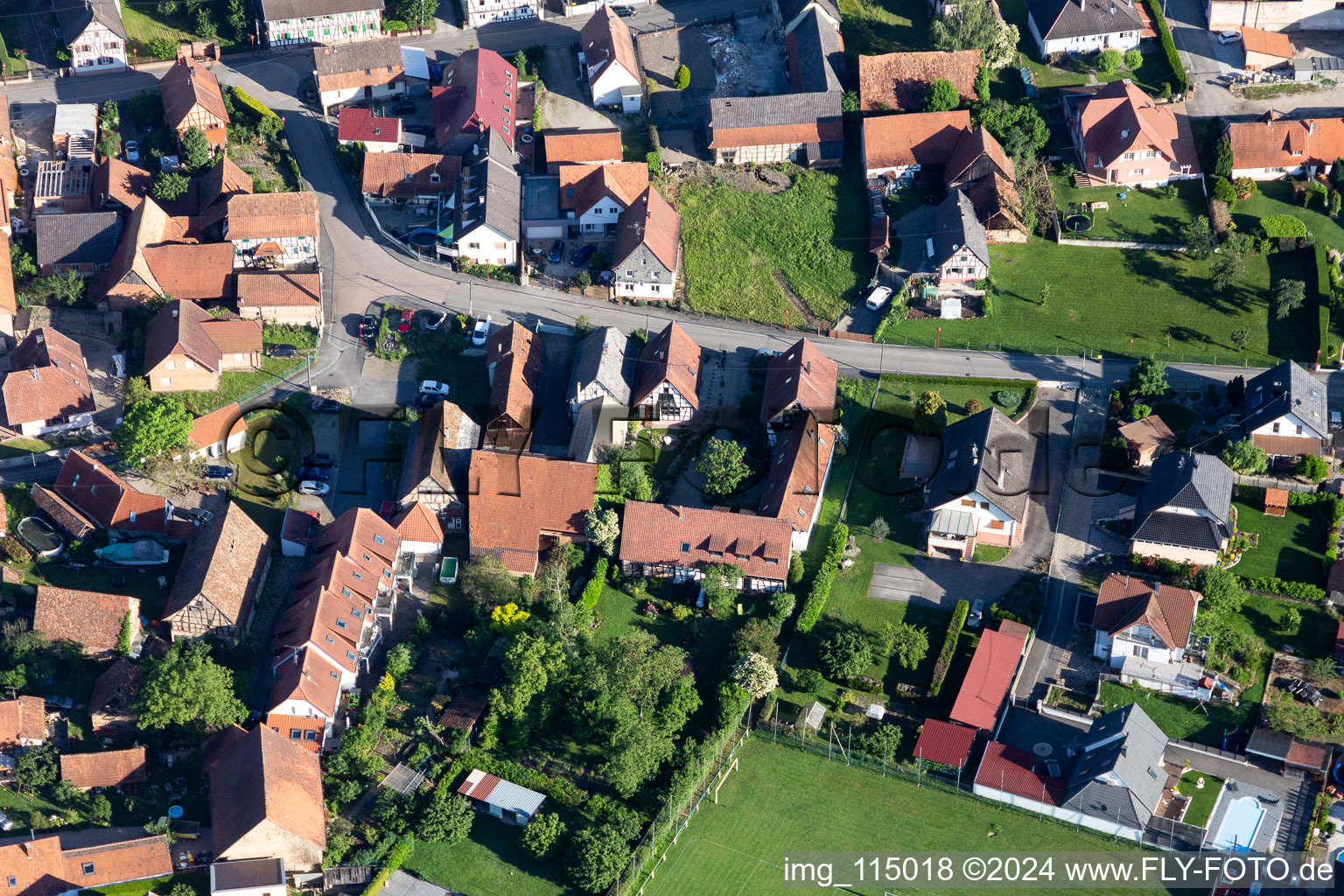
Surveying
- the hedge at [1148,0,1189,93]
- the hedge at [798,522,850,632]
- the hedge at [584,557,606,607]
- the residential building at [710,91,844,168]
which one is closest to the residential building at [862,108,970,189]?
the residential building at [710,91,844,168]

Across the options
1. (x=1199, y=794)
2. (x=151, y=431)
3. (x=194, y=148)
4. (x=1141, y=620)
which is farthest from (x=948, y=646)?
(x=194, y=148)

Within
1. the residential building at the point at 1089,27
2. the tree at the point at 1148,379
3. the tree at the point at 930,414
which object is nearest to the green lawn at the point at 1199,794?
the tree at the point at 1148,379

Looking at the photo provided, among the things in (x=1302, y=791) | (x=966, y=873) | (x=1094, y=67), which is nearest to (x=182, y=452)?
(x=966, y=873)

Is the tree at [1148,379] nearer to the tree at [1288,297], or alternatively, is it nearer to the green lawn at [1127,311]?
→ the green lawn at [1127,311]

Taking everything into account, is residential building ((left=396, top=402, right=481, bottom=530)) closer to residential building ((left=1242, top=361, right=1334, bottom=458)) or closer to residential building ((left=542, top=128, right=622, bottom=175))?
residential building ((left=542, top=128, right=622, bottom=175))

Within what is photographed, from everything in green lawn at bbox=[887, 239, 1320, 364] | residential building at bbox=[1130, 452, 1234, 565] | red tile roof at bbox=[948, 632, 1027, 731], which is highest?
green lawn at bbox=[887, 239, 1320, 364]

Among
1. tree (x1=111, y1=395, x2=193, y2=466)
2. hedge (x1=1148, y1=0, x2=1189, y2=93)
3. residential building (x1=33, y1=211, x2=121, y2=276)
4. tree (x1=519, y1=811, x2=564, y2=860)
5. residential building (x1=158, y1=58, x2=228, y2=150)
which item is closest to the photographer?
tree (x1=519, y1=811, x2=564, y2=860)

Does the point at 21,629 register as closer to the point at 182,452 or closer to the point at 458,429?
the point at 182,452

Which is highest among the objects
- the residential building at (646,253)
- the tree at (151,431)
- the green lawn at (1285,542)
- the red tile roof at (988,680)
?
the residential building at (646,253)
